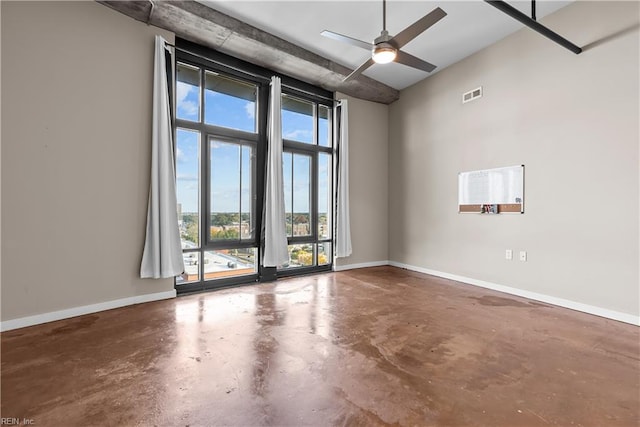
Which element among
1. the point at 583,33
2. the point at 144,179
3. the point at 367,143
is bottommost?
the point at 144,179

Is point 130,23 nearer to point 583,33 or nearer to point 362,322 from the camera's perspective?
point 362,322

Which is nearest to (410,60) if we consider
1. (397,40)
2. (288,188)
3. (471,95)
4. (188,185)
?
(397,40)

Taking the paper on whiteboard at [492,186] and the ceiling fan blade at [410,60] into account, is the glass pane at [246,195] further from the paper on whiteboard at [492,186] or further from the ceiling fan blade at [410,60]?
the paper on whiteboard at [492,186]

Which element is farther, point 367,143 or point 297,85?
point 367,143

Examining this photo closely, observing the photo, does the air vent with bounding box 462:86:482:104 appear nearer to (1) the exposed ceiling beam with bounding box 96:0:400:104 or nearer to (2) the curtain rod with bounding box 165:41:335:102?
(1) the exposed ceiling beam with bounding box 96:0:400:104

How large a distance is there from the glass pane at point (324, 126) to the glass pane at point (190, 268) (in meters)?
3.12

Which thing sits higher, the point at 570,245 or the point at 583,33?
the point at 583,33

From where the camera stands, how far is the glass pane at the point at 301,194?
5375 mm

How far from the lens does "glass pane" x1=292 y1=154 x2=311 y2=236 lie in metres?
5.38

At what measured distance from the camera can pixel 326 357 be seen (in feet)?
7.77

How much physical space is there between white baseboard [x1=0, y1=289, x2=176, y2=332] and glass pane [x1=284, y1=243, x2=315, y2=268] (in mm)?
2064

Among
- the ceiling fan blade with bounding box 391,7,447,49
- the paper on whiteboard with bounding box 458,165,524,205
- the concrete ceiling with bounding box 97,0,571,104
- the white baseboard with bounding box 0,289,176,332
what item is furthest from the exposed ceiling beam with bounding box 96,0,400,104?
the white baseboard with bounding box 0,289,176,332

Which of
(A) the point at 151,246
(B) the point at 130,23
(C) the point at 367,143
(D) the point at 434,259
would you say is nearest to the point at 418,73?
(C) the point at 367,143

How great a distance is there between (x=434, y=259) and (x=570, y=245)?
2112 mm
